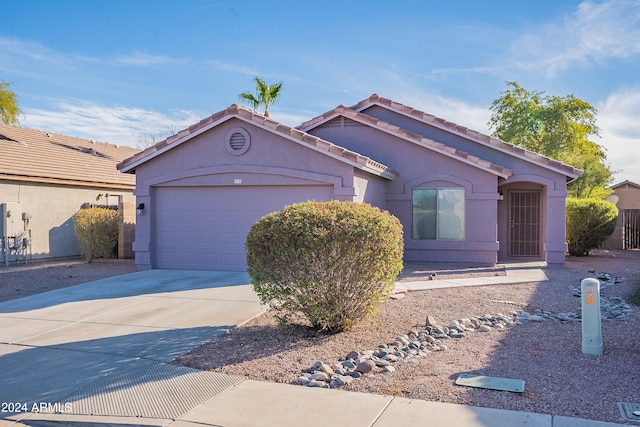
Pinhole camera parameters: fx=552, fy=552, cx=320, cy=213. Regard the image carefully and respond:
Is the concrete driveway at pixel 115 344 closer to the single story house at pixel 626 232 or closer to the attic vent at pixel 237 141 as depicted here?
the attic vent at pixel 237 141

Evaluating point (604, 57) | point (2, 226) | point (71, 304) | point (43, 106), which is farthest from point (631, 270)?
point (43, 106)

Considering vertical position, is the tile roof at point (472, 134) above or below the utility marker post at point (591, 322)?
above

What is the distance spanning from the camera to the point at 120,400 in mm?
5309

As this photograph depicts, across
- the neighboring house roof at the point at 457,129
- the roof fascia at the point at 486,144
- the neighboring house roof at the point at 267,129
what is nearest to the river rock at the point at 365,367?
the neighboring house roof at the point at 267,129

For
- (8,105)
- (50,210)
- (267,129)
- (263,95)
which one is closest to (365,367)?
(267,129)

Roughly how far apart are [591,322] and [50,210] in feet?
57.5

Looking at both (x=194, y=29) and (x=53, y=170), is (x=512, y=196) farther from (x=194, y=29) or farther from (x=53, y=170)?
(x=53, y=170)

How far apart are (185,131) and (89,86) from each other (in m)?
16.4

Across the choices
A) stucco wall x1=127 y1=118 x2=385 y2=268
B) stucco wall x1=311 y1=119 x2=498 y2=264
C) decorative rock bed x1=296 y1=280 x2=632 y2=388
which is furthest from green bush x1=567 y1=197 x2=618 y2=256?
decorative rock bed x1=296 y1=280 x2=632 y2=388

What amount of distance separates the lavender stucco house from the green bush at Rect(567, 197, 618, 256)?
2.05m

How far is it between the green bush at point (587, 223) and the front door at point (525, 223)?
1999 mm

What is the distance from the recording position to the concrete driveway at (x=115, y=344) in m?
5.36

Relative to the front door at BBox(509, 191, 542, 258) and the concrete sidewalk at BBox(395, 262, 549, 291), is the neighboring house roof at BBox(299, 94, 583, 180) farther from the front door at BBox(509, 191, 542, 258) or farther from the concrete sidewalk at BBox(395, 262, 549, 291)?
the concrete sidewalk at BBox(395, 262, 549, 291)

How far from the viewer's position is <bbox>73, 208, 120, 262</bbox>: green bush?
1738 centimetres
